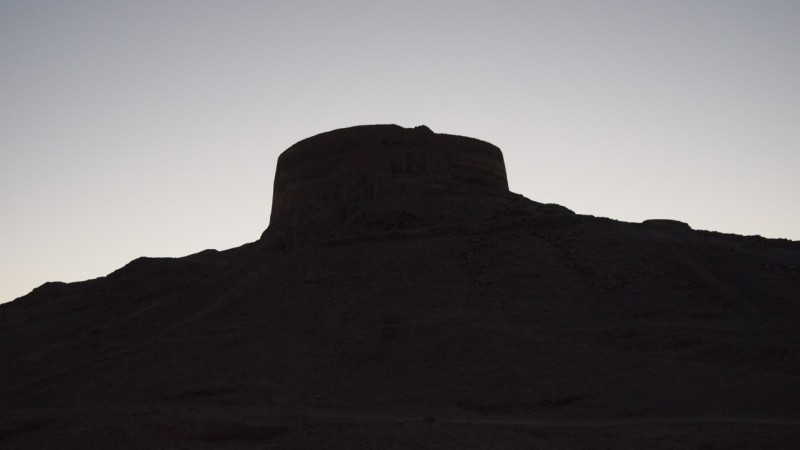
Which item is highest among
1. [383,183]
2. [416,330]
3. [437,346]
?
[383,183]

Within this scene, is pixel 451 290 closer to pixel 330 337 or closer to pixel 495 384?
pixel 330 337

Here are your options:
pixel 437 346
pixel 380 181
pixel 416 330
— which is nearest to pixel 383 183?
pixel 380 181

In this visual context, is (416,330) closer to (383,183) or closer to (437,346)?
(437,346)

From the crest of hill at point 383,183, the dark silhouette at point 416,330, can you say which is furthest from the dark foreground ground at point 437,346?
the crest of hill at point 383,183

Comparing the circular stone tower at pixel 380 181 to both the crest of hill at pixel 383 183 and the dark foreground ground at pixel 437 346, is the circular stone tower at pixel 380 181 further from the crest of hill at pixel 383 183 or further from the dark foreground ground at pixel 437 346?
the dark foreground ground at pixel 437 346

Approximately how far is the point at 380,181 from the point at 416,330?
5.55 m

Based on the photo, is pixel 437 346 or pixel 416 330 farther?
pixel 416 330

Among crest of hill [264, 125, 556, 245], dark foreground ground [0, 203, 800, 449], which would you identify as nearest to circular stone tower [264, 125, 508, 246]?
crest of hill [264, 125, 556, 245]

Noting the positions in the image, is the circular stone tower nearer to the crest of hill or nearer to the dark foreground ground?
the crest of hill

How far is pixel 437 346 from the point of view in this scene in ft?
44.8

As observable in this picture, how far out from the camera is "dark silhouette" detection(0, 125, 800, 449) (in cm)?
1018

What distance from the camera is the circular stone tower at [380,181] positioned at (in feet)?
61.5

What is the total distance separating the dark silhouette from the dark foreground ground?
0.16 feet

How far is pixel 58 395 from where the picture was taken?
14.0 metres
